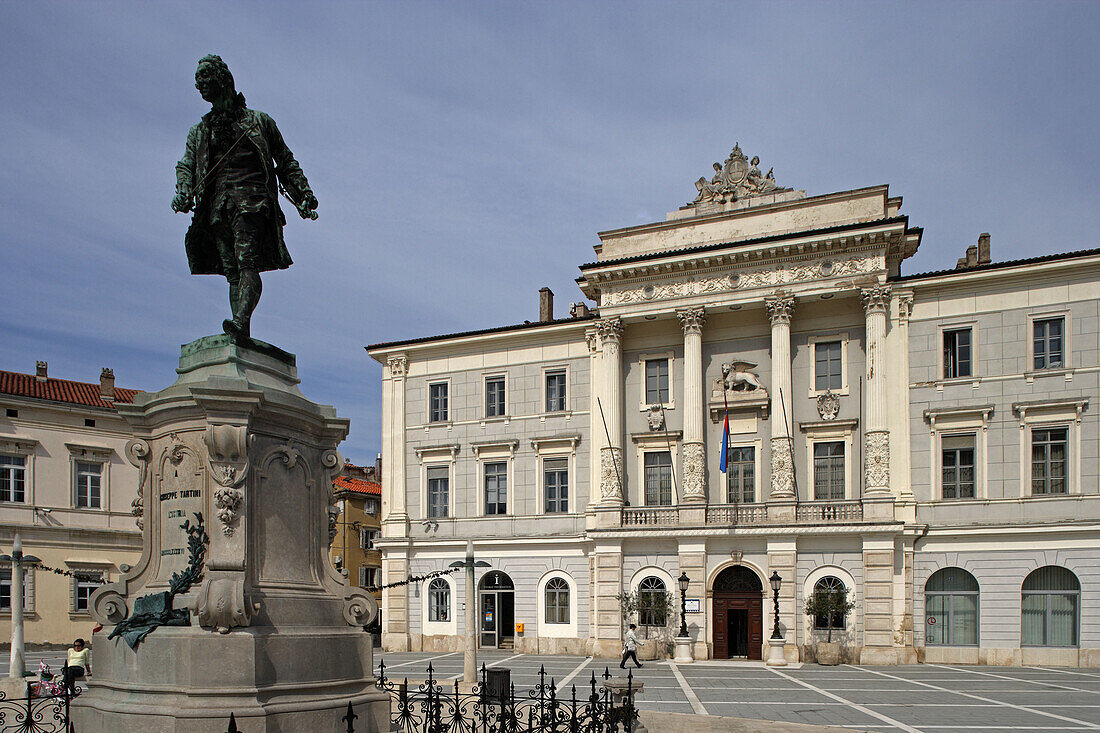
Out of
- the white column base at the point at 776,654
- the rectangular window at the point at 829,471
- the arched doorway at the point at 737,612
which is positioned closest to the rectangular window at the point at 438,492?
the arched doorway at the point at 737,612

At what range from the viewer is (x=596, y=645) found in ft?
121

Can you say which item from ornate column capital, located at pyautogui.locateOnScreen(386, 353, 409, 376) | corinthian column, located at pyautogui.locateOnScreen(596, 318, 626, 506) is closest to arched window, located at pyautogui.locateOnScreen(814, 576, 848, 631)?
corinthian column, located at pyautogui.locateOnScreen(596, 318, 626, 506)

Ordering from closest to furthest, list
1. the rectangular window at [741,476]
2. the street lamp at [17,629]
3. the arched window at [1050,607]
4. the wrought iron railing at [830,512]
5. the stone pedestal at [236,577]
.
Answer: the stone pedestal at [236,577], the street lamp at [17,629], the arched window at [1050,607], the wrought iron railing at [830,512], the rectangular window at [741,476]

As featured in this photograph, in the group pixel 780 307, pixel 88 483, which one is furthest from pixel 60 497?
pixel 780 307

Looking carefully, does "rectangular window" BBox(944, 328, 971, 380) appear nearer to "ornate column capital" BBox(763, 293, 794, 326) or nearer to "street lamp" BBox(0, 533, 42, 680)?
"ornate column capital" BBox(763, 293, 794, 326)

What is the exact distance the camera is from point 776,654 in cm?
3291

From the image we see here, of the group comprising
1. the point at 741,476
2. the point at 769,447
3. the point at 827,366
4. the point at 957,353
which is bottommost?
the point at 741,476

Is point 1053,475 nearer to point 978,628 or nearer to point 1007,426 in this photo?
point 1007,426

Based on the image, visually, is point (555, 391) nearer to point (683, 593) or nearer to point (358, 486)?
point (683, 593)

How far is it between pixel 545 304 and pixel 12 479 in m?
25.2

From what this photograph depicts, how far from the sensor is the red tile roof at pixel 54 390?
1665 inches

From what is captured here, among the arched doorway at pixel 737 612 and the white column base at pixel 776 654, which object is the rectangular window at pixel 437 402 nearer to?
the arched doorway at pixel 737 612

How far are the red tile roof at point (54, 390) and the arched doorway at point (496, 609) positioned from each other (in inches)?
738

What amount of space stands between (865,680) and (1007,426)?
37.9 feet
